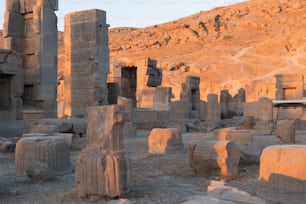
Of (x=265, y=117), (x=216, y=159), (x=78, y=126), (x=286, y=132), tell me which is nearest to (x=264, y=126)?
(x=265, y=117)

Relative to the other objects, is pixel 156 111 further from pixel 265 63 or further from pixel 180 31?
pixel 180 31

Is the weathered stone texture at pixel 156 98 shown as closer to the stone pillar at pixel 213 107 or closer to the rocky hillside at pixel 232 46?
the stone pillar at pixel 213 107

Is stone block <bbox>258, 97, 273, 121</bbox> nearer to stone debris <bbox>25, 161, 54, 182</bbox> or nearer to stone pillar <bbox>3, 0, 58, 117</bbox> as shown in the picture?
stone pillar <bbox>3, 0, 58, 117</bbox>

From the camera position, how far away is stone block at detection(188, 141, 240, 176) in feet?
25.1

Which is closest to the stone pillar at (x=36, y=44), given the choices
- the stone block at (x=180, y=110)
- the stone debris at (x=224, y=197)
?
the stone block at (x=180, y=110)

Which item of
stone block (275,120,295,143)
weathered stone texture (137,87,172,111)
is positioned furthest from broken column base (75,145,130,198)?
weathered stone texture (137,87,172,111)

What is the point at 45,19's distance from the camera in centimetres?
1552

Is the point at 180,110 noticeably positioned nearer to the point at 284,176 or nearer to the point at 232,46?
the point at 284,176

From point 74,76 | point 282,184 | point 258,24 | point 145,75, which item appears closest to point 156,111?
point 145,75

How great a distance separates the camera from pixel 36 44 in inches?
614

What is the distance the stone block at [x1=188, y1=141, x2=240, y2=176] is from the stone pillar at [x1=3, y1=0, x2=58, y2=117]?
29.3 ft

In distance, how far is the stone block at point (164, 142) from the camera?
1117 cm

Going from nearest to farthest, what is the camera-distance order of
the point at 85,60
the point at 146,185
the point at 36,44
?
the point at 146,185 → the point at 36,44 → the point at 85,60

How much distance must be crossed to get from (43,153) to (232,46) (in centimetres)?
5278
